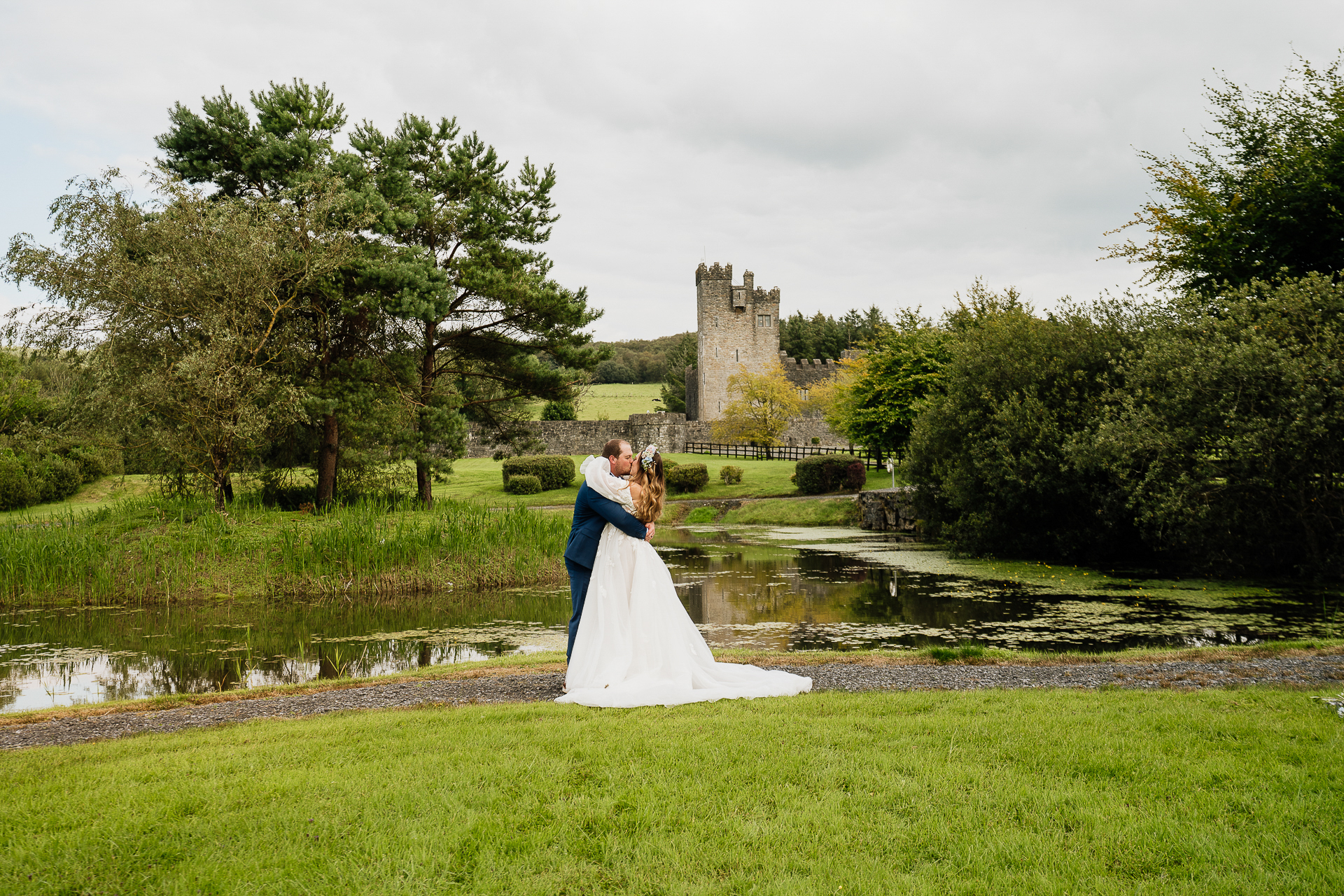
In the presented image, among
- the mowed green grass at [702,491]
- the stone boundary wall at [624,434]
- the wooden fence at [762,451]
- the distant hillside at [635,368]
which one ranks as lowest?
the mowed green grass at [702,491]

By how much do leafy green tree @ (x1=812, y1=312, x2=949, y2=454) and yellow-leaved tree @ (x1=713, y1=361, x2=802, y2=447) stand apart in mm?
10244

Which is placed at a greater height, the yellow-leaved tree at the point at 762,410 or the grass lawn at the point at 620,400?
the grass lawn at the point at 620,400

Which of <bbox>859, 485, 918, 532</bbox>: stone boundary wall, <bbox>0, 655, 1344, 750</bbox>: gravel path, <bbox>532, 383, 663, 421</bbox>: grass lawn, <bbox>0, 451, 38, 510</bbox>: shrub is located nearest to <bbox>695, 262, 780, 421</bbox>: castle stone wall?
<bbox>532, 383, 663, 421</bbox>: grass lawn

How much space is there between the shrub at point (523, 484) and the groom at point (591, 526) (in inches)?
1077

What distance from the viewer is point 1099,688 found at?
248 inches

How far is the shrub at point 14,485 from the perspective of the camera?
23609 millimetres

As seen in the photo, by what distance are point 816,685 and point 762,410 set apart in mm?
41458

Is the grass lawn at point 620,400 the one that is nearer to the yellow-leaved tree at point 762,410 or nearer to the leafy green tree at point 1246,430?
the yellow-leaved tree at point 762,410

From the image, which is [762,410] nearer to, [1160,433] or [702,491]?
[702,491]

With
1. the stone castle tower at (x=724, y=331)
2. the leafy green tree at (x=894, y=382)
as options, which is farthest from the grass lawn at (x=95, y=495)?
the stone castle tower at (x=724, y=331)

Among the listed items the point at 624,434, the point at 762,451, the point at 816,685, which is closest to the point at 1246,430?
the point at 816,685

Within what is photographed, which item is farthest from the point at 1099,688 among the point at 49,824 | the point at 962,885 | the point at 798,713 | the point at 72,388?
the point at 72,388

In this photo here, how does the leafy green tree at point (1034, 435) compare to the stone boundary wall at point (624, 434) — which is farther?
the stone boundary wall at point (624, 434)

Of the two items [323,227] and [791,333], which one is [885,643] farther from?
[791,333]
